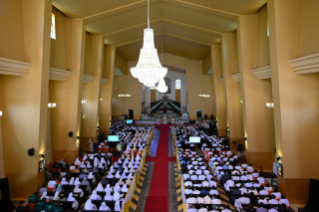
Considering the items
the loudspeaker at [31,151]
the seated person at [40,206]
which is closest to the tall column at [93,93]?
the loudspeaker at [31,151]

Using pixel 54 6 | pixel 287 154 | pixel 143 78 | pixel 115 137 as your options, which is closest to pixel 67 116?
pixel 115 137

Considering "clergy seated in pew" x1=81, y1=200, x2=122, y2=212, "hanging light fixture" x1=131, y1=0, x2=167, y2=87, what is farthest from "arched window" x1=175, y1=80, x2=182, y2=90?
"clergy seated in pew" x1=81, y1=200, x2=122, y2=212

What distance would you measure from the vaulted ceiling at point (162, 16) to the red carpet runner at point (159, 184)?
8.83m

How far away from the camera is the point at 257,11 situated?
11.5 m

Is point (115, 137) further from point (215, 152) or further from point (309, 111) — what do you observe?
point (309, 111)

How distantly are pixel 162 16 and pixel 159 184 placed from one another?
439 inches

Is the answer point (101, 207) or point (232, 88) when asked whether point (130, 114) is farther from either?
point (101, 207)

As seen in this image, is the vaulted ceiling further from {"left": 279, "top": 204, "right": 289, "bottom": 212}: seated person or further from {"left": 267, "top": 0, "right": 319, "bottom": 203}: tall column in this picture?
{"left": 279, "top": 204, "right": 289, "bottom": 212}: seated person

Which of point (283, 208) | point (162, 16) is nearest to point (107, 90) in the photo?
point (162, 16)

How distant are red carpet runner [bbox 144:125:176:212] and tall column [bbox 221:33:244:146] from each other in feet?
15.5

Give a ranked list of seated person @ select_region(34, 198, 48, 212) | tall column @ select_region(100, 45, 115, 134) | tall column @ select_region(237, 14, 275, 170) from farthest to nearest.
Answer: tall column @ select_region(100, 45, 115, 134) < tall column @ select_region(237, 14, 275, 170) < seated person @ select_region(34, 198, 48, 212)

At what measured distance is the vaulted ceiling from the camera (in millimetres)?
11117

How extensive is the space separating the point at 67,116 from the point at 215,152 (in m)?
8.84

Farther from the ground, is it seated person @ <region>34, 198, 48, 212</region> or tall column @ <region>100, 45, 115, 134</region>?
tall column @ <region>100, 45, 115, 134</region>
